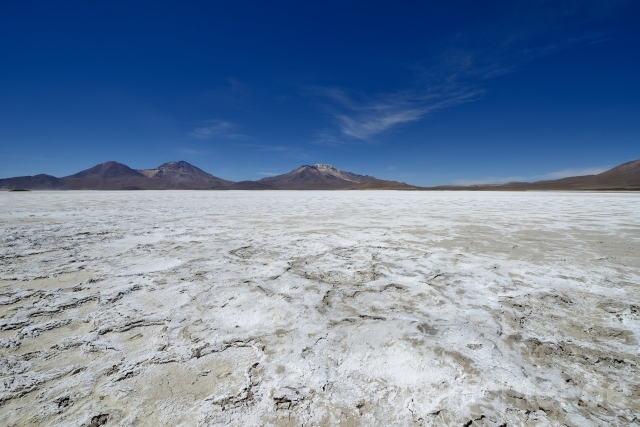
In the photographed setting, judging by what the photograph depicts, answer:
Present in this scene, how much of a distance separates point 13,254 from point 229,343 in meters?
4.32

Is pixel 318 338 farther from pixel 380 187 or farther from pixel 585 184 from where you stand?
pixel 585 184

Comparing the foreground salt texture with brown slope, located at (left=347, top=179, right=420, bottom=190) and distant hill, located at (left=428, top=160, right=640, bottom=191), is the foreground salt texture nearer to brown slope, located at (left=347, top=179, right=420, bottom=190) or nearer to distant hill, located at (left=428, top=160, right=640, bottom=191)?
distant hill, located at (left=428, top=160, right=640, bottom=191)

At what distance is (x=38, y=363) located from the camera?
1.68 metres

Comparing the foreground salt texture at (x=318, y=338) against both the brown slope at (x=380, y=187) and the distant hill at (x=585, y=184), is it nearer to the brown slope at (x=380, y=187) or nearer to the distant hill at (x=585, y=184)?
the distant hill at (x=585, y=184)

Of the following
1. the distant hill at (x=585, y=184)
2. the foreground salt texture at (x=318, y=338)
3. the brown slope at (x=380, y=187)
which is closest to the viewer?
the foreground salt texture at (x=318, y=338)

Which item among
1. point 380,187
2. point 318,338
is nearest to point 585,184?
point 380,187

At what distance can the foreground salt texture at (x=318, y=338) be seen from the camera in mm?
1374

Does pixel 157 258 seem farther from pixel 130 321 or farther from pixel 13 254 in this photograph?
pixel 13 254

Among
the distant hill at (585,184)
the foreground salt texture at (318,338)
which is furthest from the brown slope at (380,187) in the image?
the foreground salt texture at (318,338)

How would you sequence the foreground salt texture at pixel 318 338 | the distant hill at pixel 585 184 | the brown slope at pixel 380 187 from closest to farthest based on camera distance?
the foreground salt texture at pixel 318 338 < the distant hill at pixel 585 184 < the brown slope at pixel 380 187

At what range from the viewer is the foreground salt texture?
54.1 inches

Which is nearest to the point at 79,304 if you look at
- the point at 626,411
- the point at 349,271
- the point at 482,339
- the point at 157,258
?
the point at 157,258

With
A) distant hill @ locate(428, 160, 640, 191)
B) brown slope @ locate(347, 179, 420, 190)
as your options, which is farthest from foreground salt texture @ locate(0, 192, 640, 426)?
brown slope @ locate(347, 179, 420, 190)

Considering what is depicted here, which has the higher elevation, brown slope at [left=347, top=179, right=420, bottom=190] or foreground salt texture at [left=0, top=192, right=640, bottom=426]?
brown slope at [left=347, top=179, right=420, bottom=190]
